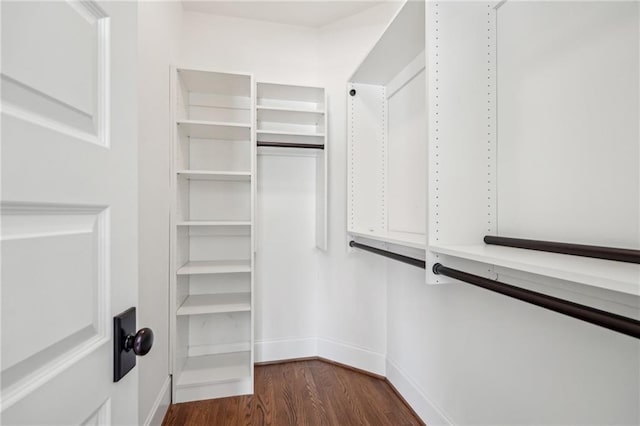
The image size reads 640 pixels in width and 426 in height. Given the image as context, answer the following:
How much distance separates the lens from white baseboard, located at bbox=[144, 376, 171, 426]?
153 cm

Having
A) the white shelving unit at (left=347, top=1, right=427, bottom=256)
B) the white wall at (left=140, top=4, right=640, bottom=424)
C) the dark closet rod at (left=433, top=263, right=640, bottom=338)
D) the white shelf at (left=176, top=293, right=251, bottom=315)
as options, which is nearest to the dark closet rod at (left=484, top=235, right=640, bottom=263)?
the dark closet rod at (left=433, top=263, right=640, bottom=338)

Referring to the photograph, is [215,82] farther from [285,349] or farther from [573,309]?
[573,309]

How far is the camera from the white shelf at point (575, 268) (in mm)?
582

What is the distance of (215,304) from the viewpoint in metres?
2.03

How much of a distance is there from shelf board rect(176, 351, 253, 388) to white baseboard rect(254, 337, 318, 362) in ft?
0.39

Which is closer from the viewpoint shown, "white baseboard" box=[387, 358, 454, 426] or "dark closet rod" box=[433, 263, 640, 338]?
"dark closet rod" box=[433, 263, 640, 338]

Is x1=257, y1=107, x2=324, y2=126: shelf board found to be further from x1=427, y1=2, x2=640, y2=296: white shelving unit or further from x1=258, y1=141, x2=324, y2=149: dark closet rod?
x1=427, y1=2, x2=640, y2=296: white shelving unit

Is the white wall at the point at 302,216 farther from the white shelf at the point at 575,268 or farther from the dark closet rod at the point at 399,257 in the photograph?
the white shelf at the point at 575,268

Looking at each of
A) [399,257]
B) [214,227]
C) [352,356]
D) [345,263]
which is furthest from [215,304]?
[399,257]

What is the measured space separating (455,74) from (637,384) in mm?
1063

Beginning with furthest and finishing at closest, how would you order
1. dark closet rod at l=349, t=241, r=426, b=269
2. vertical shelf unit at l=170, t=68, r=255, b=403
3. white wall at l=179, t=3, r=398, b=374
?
white wall at l=179, t=3, r=398, b=374 < vertical shelf unit at l=170, t=68, r=255, b=403 < dark closet rod at l=349, t=241, r=426, b=269

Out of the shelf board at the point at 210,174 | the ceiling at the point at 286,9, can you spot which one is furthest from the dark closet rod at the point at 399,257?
the ceiling at the point at 286,9

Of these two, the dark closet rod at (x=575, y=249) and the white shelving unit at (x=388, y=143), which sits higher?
the white shelving unit at (x=388, y=143)

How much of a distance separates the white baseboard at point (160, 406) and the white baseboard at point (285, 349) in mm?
672
